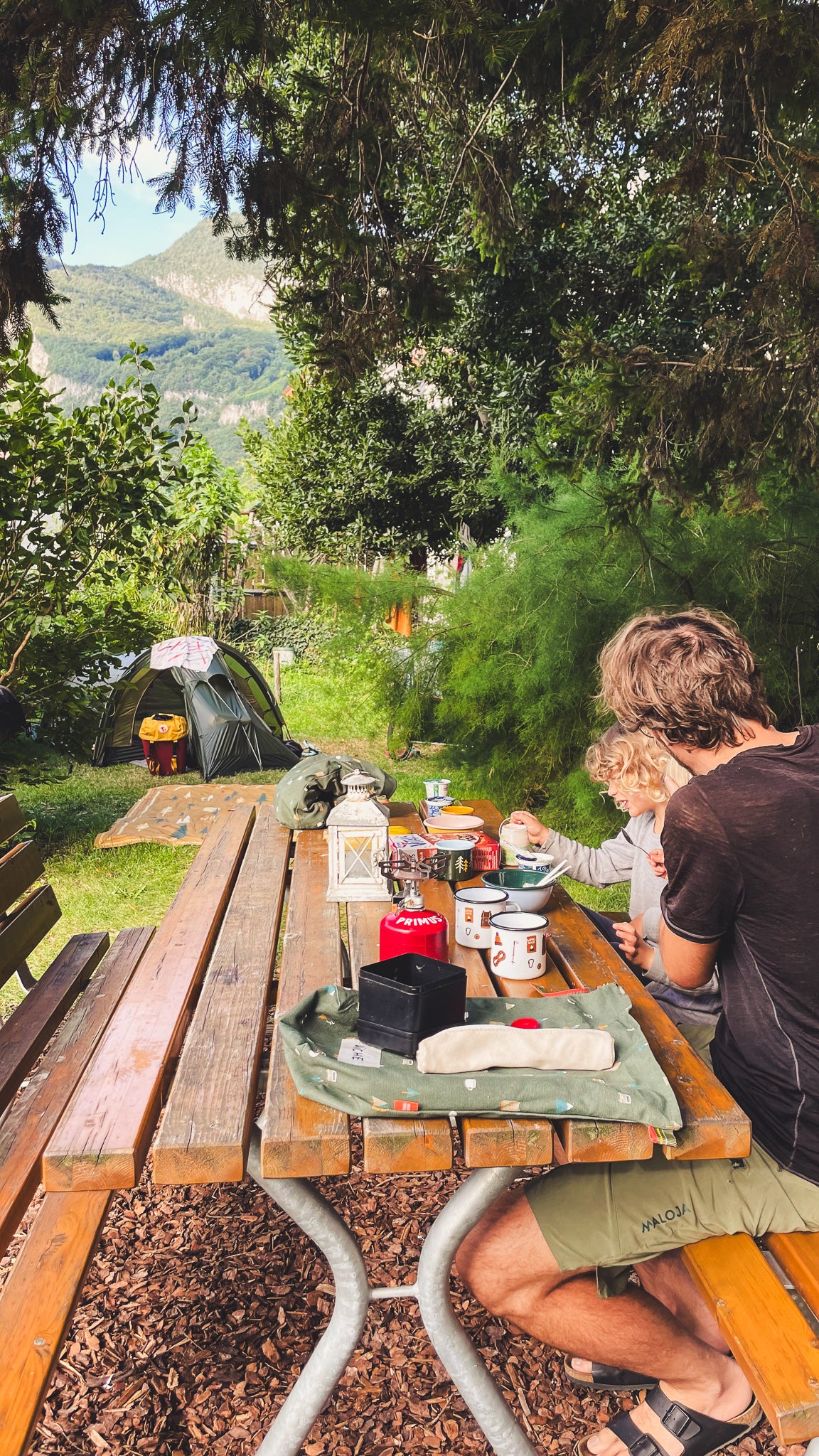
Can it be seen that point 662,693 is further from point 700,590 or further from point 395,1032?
point 700,590

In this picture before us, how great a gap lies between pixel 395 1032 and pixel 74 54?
2.97 m

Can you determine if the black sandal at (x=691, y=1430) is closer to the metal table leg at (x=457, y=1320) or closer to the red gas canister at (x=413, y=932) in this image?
the metal table leg at (x=457, y=1320)

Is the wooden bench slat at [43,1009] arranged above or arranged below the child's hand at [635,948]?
below

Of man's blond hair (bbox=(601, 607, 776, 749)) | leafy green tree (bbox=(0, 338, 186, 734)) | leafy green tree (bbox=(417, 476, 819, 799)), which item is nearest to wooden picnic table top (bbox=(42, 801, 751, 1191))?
man's blond hair (bbox=(601, 607, 776, 749))

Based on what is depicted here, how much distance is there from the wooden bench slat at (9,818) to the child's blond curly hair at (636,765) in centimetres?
145

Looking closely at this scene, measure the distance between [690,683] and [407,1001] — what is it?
2.37 feet

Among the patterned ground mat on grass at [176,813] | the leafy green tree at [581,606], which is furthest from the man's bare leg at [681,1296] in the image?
the leafy green tree at [581,606]

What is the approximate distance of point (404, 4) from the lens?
2.62m

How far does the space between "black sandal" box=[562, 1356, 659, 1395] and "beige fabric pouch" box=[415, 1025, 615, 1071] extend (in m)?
0.85

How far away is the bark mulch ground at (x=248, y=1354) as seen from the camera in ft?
5.75

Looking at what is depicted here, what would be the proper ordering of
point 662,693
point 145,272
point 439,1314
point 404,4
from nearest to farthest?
point 439,1314, point 662,693, point 404,4, point 145,272

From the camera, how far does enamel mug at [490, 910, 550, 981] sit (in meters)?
1.77

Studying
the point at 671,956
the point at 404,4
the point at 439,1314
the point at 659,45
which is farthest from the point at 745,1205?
the point at 404,4

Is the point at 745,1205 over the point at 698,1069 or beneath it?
beneath
